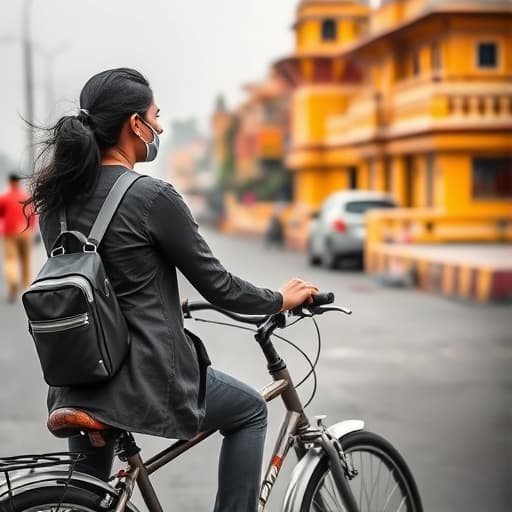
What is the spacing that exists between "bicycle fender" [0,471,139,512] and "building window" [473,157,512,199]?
70.5 ft

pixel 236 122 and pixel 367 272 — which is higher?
pixel 236 122

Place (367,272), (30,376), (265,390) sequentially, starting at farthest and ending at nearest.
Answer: (367,272) → (30,376) → (265,390)

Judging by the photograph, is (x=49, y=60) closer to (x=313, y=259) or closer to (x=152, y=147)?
(x=152, y=147)

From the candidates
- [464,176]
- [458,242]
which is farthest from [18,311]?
[464,176]

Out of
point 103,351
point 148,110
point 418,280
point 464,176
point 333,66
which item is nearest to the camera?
point 103,351

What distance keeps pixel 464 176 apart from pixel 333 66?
26.5ft

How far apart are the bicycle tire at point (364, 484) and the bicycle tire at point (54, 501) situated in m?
0.70

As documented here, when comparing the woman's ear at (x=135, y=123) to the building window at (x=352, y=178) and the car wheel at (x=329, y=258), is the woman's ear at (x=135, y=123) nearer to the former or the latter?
the car wheel at (x=329, y=258)

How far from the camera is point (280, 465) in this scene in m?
3.06

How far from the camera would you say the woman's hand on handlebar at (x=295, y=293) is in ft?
9.29

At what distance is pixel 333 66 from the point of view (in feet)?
101

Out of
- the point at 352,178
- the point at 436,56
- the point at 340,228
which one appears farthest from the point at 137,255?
the point at 352,178

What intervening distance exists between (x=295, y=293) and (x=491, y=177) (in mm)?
21473

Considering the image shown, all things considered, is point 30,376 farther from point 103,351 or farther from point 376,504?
point 103,351
